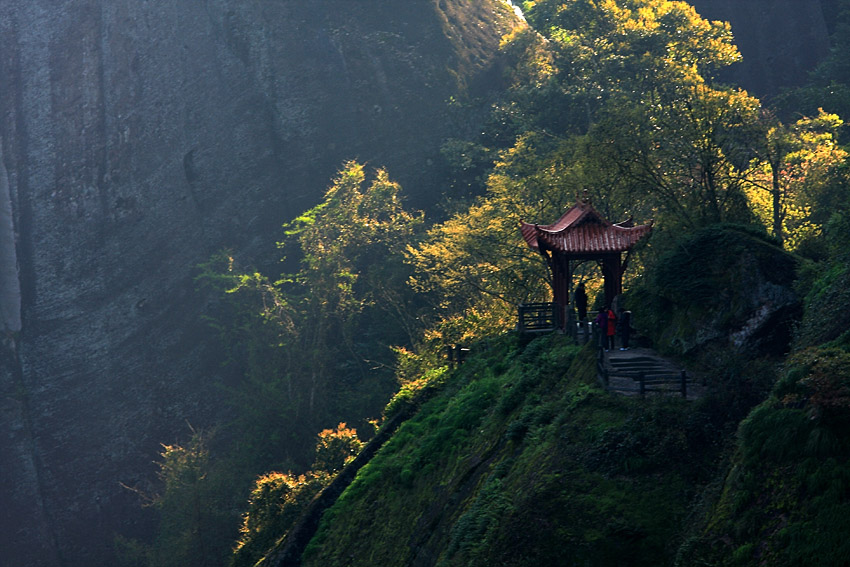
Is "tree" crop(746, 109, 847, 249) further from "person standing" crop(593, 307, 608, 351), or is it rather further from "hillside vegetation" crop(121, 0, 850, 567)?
"person standing" crop(593, 307, 608, 351)

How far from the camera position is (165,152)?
57562 mm

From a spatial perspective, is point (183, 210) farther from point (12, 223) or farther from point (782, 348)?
point (782, 348)

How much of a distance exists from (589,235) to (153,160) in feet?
137

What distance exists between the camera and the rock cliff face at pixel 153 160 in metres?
51.9

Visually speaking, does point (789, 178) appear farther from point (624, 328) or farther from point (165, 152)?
point (165, 152)

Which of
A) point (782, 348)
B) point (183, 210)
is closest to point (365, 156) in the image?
point (183, 210)

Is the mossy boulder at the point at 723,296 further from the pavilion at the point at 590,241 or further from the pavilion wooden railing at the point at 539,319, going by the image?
the pavilion wooden railing at the point at 539,319

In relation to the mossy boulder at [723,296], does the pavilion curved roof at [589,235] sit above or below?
above

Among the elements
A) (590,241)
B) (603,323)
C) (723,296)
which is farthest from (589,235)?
(723,296)

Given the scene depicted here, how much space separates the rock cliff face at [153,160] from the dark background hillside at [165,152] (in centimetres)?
12

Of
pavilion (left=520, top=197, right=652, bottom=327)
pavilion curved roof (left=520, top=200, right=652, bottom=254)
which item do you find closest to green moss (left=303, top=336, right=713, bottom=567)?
pavilion (left=520, top=197, right=652, bottom=327)

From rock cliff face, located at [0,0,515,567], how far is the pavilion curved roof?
30740 mm

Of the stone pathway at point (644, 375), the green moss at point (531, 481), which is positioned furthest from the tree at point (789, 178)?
the green moss at point (531, 481)

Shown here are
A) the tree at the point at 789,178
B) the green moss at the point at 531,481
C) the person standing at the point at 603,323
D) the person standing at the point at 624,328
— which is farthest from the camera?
the tree at the point at 789,178
